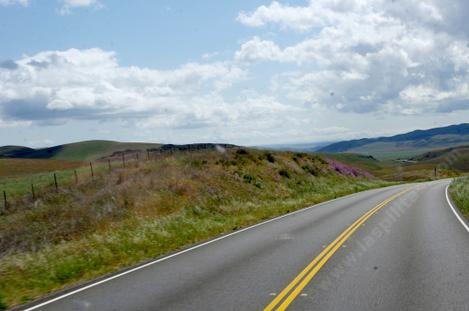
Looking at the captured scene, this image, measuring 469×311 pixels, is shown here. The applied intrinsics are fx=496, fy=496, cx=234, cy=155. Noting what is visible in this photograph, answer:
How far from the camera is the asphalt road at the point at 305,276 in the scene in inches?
330

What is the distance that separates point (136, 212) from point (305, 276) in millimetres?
14958

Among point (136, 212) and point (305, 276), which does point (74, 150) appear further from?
point (305, 276)

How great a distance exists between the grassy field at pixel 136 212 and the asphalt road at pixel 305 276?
1.67 metres

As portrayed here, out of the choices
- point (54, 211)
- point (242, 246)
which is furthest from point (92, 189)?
point (242, 246)

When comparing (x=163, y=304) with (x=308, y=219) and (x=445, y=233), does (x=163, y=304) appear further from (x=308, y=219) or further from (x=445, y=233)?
(x=308, y=219)

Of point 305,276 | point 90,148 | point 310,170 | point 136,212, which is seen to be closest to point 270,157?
point 310,170

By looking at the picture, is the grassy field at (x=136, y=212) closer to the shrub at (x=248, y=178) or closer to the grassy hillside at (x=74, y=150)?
the shrub at (x=248, y=178)

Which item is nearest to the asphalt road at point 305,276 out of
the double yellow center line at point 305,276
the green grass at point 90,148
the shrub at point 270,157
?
the double yellow center line at point 305,276

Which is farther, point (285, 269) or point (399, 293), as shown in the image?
point (285, 269)

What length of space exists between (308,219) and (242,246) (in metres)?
7.99

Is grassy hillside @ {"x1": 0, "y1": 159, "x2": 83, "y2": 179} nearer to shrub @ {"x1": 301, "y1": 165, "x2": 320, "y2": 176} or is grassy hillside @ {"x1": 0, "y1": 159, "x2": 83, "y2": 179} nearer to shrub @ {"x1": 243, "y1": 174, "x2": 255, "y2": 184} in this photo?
shrub @ {"x1": 301, "y1": 165, "x2": 320, "y2": 176}

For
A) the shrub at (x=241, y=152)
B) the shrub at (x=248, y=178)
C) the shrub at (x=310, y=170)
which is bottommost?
the shrub at (x=310, y=170)

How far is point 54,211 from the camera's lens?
27938 millimetres

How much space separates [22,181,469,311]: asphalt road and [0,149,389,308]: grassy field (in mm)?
1670
